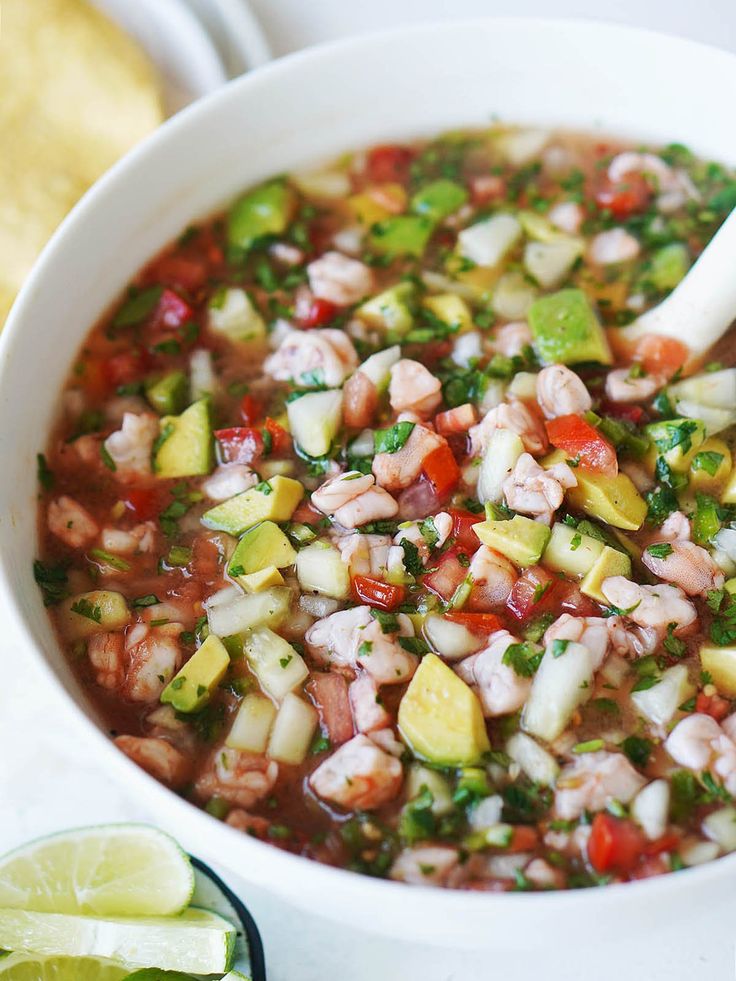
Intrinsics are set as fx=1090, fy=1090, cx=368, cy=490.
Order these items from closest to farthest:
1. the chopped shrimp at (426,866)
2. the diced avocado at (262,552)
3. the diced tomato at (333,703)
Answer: the chopped shrimp at (426,866) < the diced tomato at (333,703) < the diced avocado at (262,552)

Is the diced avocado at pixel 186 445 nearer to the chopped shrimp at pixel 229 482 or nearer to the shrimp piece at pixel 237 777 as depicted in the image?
the chopped shrimp at pixel 229 482

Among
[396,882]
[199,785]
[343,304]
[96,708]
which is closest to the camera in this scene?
[396,882]

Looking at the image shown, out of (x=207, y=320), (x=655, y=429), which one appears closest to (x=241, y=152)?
(x=207, y=320)

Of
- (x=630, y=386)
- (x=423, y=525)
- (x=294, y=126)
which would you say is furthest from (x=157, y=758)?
(x=294, y=126)

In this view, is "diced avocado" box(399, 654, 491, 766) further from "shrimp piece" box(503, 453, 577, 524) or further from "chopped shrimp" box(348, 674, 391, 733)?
"shrimp piece" box(503, 453, 577, 524)

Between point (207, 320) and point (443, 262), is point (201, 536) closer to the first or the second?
point (207, 320)

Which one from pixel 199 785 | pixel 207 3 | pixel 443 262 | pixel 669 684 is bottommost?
pixel 669 684

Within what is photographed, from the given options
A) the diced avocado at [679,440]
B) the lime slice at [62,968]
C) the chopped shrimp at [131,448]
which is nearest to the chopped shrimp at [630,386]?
the diced avocado at [679,440]
